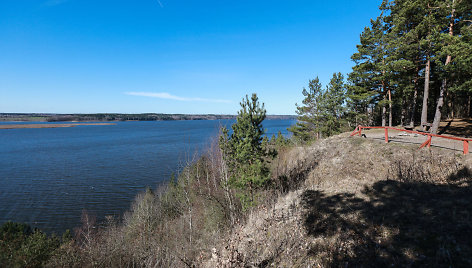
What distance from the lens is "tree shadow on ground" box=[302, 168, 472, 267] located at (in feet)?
16.1

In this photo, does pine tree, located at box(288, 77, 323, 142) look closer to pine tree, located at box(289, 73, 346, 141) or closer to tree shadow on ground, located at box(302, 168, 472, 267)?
pine tree, located at box(289, 73, 346, 141)

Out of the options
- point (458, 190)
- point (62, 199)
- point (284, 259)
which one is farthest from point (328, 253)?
point (62, 199)

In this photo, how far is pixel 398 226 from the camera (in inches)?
235

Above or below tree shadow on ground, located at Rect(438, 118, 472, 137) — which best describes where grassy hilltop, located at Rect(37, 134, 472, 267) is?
below

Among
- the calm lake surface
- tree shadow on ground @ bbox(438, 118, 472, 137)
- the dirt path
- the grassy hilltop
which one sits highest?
tree shadow on ground @ bbox(438, 118, 472, 137)

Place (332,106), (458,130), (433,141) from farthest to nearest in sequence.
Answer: (332,106) → (458,130) → (433,141)

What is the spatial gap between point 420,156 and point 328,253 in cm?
872

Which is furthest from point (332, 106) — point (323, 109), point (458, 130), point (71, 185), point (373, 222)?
point (71, 185)

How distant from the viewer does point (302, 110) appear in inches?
1243

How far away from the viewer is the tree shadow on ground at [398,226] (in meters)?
4.91

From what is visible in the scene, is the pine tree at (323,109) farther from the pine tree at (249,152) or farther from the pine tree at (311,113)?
the pine tree at (249,152)

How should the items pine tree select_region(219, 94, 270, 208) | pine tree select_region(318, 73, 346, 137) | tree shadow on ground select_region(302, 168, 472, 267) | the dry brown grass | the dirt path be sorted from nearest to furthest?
tree shadow on ground select_region(302, 168, 472, 267), the dry brown grass, the dirt path, pine tree select_region(219, 94, 270, 208), pine tree select_region(318, 73, 346, 137)

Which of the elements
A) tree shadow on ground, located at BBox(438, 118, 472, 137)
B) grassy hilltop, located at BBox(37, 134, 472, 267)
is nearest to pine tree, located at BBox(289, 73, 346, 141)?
tree shadow on ground, located at BBox(438, 118, 472, 137)

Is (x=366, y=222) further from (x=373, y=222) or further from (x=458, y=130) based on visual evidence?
(x=458, y=130)
